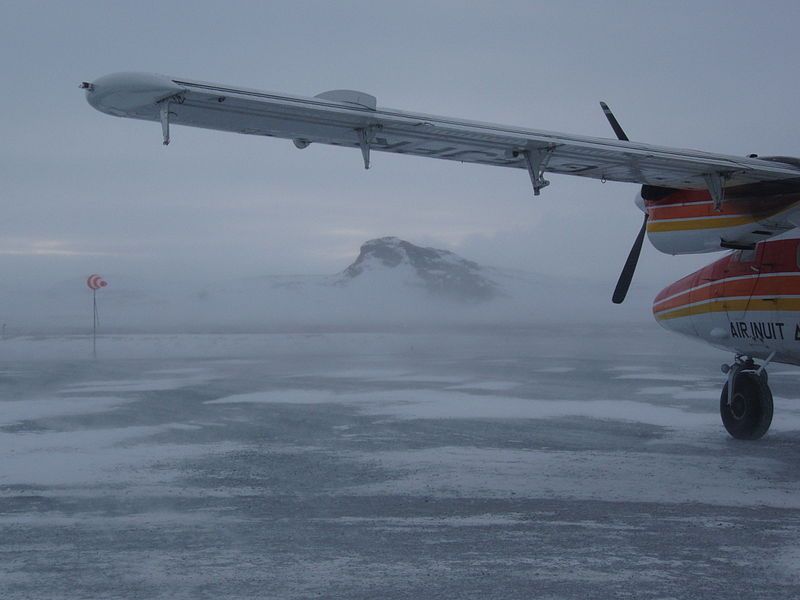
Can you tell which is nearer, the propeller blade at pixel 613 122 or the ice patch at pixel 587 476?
the ice patch at pixel 587 476

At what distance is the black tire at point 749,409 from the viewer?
11656 millimetres

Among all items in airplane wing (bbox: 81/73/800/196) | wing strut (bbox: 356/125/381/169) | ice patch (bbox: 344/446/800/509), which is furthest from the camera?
ice patch (bbox: 344/446/800/509)

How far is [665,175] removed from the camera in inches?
353

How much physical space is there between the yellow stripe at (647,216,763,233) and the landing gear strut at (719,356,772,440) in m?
2.70

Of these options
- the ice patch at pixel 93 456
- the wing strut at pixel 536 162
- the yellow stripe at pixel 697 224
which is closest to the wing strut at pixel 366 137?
the wing strut at pixel 536 162

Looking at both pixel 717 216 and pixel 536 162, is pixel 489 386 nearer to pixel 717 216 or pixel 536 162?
pixel 717 216

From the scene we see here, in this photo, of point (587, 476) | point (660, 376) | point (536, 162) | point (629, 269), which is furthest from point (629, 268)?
point (660, 376)

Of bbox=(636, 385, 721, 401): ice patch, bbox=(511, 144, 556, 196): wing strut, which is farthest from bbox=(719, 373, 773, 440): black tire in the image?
bbox=(511, 144, 556, 196): wing strut

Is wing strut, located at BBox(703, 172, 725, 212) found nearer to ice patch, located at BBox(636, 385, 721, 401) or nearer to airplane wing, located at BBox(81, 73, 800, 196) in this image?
airplane wing, located at BBox(81, 73, 800, 196)

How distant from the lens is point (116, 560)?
6.13m

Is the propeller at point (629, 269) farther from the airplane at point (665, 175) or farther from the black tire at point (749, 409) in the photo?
the black tire at point (749, 409)

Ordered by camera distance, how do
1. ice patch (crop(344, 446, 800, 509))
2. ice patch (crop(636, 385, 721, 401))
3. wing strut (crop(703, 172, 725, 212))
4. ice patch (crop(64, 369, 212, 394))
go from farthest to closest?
ice patch (crop(64, 369, 212, 394)) < ice patch (crop(636, 385, 721, 401)) < wing strut (crop(703, 172, 725, 212)) < ice patch (crop(344, 446, 800, 509))

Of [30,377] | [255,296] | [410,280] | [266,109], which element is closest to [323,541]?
[266,109]

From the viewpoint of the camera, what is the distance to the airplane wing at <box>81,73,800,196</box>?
655 centimetres
